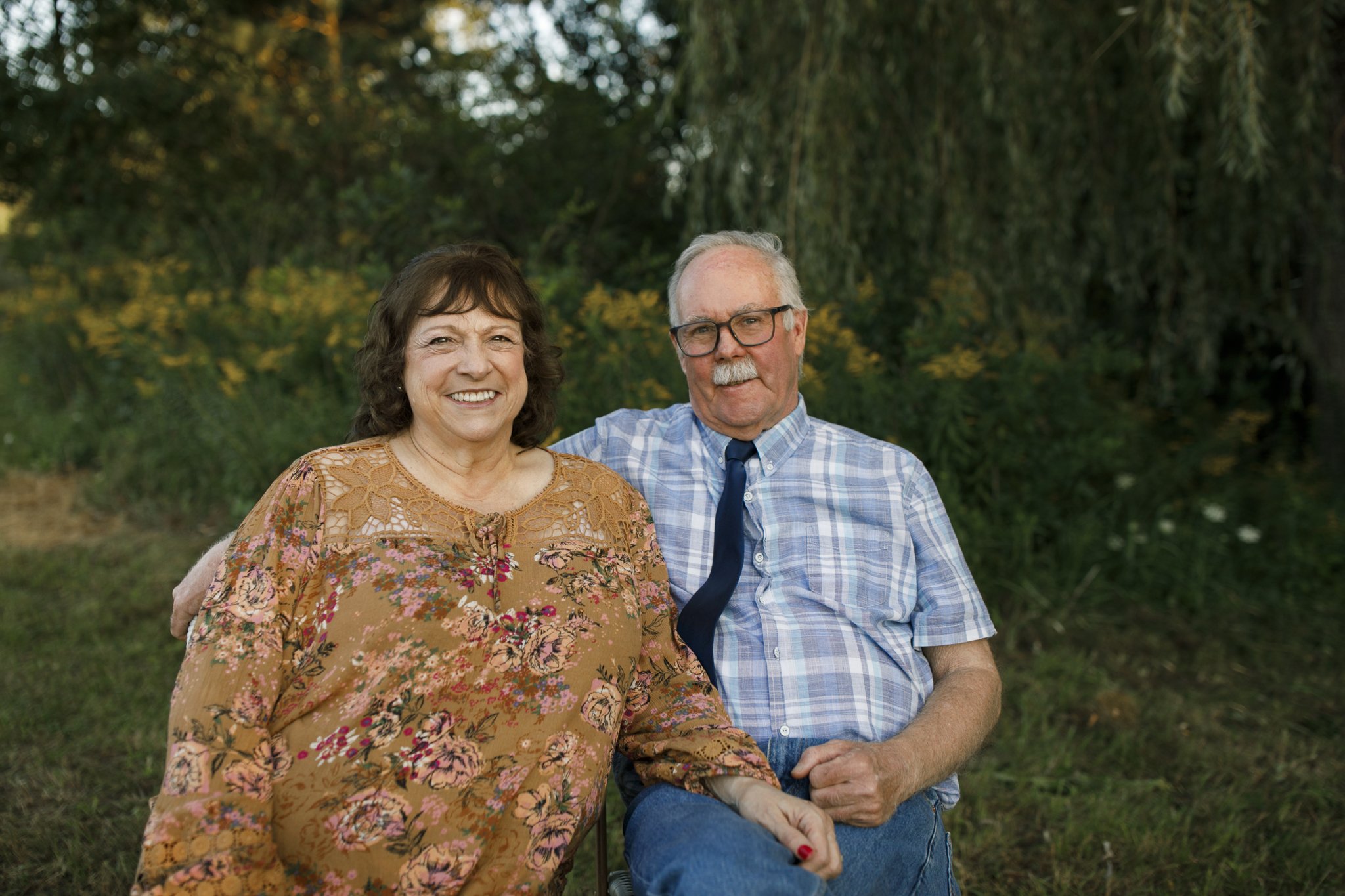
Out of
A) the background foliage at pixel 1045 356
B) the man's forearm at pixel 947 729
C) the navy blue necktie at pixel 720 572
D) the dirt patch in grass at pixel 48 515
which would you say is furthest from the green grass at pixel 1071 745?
the navy blue necktie at pixel 720 572

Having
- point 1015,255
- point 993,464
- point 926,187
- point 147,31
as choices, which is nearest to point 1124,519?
point 993,464

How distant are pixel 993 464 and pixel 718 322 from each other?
204cm

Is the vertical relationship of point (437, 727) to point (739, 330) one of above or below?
below

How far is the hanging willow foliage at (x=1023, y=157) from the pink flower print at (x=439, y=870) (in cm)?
293

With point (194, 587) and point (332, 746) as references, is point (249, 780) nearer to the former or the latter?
point (332, 746)

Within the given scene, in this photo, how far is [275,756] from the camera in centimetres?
145

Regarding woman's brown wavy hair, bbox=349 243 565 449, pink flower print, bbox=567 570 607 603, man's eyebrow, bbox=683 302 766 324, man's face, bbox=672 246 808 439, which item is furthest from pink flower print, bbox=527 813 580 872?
man's eyebrow, bbox=683 302 766 324

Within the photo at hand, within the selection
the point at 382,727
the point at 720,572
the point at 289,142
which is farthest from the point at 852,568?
the point at 289,142

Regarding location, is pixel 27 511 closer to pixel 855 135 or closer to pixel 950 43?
pixel 855 135

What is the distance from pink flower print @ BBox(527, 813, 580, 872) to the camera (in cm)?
151

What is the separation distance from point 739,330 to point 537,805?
41.1 inches

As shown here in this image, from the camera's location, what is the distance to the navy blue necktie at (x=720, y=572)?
1.92 meters

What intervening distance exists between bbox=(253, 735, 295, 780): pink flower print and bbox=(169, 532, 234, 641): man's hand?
14.0 inches

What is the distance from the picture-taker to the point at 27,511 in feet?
16.6
